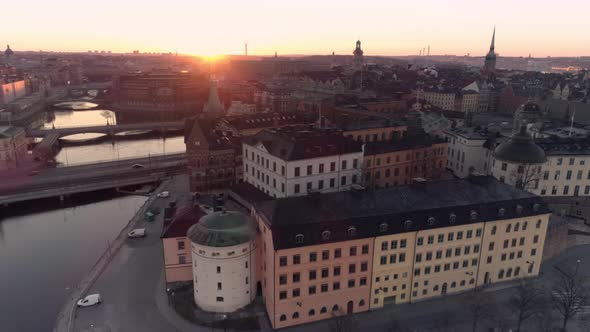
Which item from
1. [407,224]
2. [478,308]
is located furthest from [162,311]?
[478,308]

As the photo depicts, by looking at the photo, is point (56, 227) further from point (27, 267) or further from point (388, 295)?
point (388, 295)

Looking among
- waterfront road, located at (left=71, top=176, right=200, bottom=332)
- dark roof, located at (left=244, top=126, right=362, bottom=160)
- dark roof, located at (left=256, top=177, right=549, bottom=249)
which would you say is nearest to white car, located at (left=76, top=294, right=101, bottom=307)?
waterfront road, located at (left=71, top=176, right=200, bottom=332)

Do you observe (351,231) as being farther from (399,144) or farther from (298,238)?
(399,144)

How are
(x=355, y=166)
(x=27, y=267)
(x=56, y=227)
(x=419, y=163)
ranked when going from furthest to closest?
(x=419, y=163), (x=56, y=227), (x=355, y=166), (x=27, y=267)

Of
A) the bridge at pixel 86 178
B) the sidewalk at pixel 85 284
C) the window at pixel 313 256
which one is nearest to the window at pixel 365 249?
the window at pixel 313 256

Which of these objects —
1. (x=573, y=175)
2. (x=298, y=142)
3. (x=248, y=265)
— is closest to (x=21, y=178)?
(x=298, y=142)

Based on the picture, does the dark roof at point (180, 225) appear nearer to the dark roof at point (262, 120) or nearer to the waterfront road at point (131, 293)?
the waterfront road at point (131, 293)
